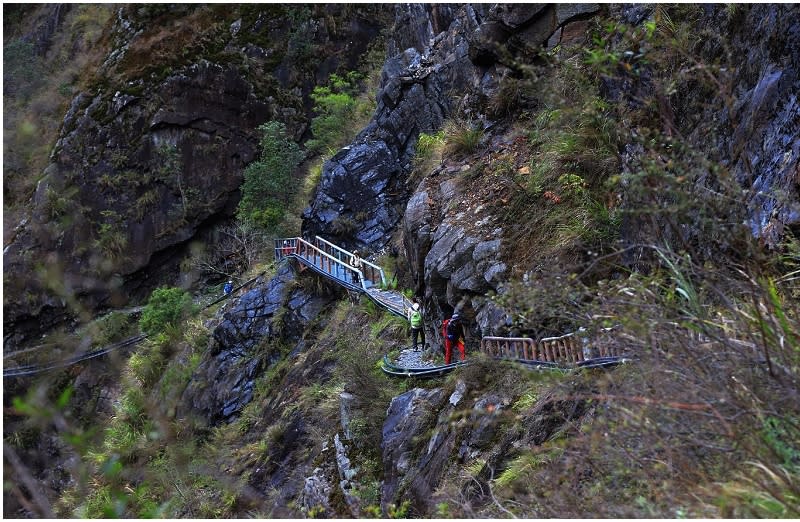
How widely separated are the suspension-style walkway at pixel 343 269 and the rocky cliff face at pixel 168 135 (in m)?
9.26

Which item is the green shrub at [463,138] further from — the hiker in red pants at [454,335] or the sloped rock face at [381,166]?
the sloped rock face at [381,166]

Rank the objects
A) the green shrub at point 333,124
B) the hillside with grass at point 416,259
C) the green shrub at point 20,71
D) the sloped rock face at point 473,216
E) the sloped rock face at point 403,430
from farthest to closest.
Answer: the green shrub at point 20,71, the green shrub at point 333,124, the sloped rock face at point 473,216, the sloped rock face at point 403,430, the hillside with grass at point 416,259

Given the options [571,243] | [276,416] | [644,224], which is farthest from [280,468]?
[644,224]

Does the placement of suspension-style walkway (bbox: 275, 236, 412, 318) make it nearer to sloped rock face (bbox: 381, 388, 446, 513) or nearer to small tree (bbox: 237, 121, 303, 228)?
small tree (bbox: 237, 121, 303, 228)

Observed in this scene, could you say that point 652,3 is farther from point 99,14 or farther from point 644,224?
point 99,14

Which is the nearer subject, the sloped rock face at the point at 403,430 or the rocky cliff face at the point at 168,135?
the sloped rock face at the point at 403,430

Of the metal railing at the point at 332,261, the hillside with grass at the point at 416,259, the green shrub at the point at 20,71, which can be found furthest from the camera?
the green shrub at the point at 20,71

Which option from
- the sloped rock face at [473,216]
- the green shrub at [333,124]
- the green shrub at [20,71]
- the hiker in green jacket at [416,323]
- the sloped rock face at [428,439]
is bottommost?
the sloped rock face at [428,439]

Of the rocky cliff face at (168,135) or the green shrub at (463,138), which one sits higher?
the rocky cliff face at (168,135)

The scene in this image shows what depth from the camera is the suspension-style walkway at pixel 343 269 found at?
14164 millimetres

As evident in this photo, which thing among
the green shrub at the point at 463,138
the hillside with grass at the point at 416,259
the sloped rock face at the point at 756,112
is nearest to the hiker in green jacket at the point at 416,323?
the hillside with grass at the point at 416,259

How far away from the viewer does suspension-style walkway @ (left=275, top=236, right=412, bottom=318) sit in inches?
558

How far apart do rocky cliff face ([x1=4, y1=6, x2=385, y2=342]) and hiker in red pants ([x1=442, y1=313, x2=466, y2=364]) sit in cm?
1945

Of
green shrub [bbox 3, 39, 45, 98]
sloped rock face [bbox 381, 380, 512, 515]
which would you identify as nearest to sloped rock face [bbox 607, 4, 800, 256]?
sloped rock face [bbox 381, 380, 512, 515]
